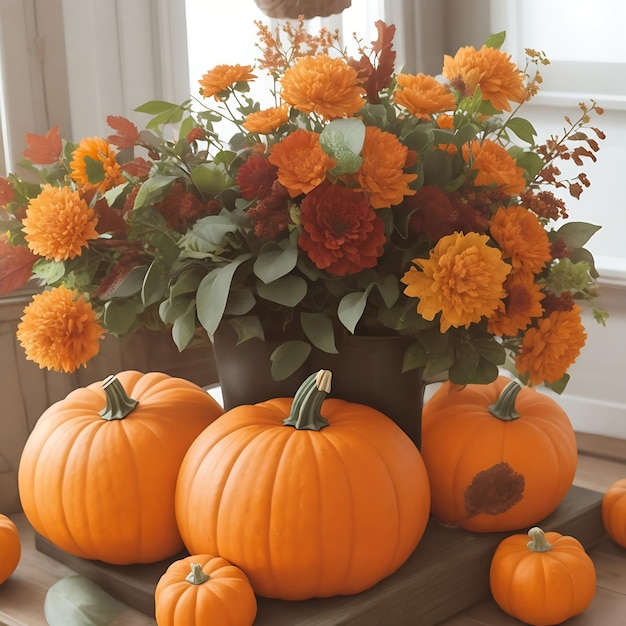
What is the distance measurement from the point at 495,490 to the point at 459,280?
270mm

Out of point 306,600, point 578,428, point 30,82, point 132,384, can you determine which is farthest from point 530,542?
point 30,82

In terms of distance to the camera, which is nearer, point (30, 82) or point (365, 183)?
point (365, 183)

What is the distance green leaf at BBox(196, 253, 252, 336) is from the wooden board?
27cm

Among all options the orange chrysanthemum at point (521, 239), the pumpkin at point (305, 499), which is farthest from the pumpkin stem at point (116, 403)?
the orange chrysanthemum at point (521, 239)

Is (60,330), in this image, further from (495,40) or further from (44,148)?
(495,40)

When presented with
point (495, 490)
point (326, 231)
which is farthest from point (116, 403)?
point (495, 490)

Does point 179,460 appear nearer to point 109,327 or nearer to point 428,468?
A: point 109,327

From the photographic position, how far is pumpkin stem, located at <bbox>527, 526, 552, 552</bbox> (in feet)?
3.22

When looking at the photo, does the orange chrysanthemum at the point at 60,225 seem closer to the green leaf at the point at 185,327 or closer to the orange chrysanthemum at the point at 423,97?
the green leaf at the point at 185,327

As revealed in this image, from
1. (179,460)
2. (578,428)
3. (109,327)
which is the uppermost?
(109,327)

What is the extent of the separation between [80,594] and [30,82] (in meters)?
0.66

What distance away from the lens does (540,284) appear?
1.00m

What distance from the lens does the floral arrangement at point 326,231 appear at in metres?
0.90

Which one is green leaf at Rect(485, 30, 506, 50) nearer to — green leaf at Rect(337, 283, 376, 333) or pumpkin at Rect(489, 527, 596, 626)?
green leaf at Rect(337, 283, 376, 333)
